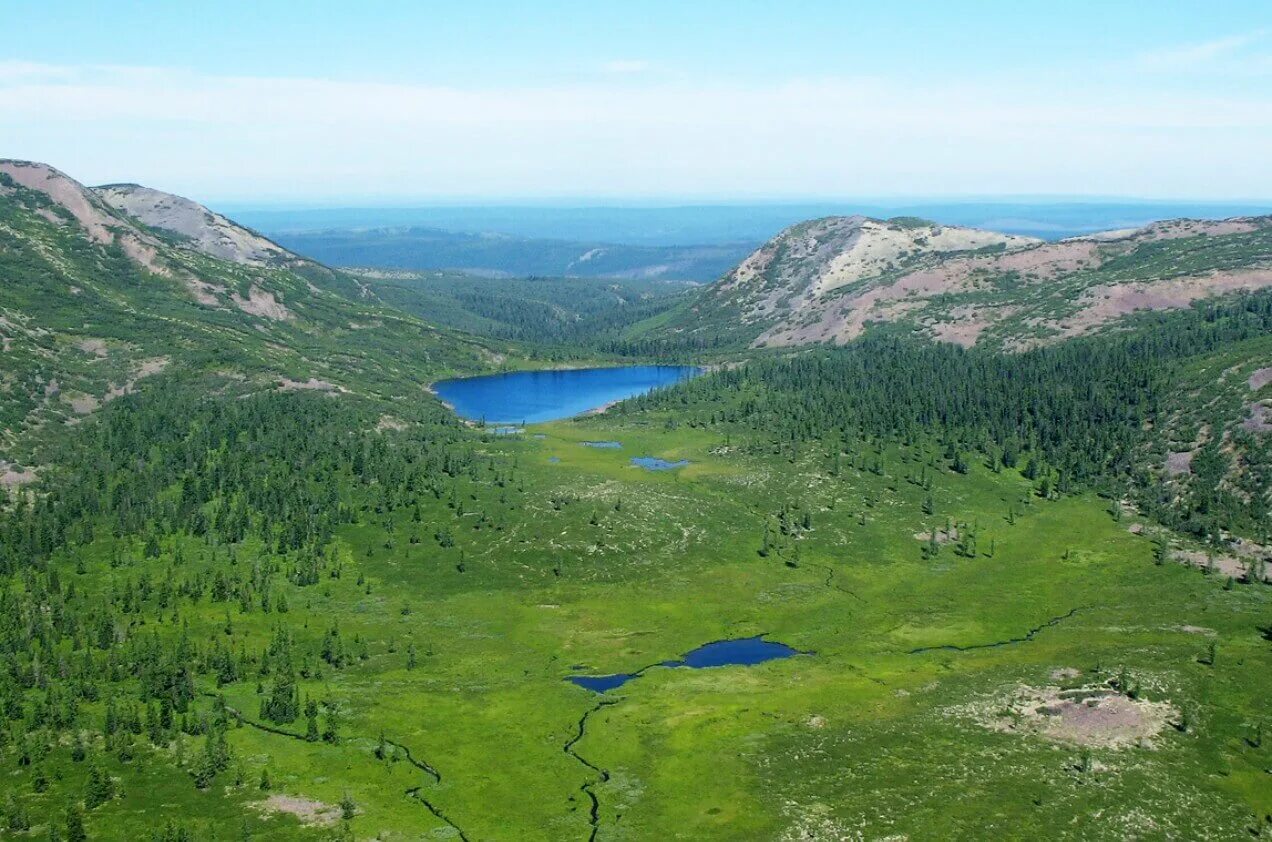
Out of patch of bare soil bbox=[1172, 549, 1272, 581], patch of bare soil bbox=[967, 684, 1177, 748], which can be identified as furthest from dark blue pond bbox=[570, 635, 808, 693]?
patch of bare soil bbox=[1172, 549, 1272, 581]

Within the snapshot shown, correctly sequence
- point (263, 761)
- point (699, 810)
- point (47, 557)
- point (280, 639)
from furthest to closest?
point (47, 557) < point (280, 639) < point (263, 761) < point (699, 810)

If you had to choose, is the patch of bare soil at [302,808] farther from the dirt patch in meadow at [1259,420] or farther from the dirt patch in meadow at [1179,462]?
the dirt patch in meadow at [1259,420]

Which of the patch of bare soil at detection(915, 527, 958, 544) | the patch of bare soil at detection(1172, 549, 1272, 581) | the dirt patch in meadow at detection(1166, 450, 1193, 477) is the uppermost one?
the dirt patch in meadow at detection(1166, 450, 1193, 477)

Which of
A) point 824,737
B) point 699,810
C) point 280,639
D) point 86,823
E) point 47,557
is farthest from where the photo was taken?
point 47,557

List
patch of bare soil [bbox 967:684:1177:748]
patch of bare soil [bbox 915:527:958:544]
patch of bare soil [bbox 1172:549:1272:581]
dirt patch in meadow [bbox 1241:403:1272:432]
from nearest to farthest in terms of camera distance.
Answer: patch of bare soil [bbox 967:684:1177:748]
patch of bare soil [bbox 1172:549:1272:581]
patch of bare soil [bbox 915:527:958:544]
dirt patch in meadow [bbox 1241:403:1272:432]

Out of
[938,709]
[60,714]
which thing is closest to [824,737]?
[938,709]

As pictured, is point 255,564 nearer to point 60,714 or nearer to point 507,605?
point 507,605

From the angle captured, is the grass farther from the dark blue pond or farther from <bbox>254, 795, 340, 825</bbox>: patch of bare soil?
the dark blue pond

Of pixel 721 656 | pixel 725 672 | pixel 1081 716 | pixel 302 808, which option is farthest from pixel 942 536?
pixel 302 808
